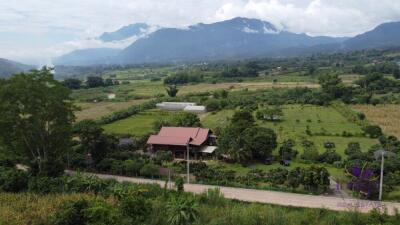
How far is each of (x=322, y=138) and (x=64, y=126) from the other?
71.6 ft

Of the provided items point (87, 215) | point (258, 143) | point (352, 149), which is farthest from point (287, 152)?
point (87, 215)

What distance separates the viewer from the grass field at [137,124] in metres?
38.9

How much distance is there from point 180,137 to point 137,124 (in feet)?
43.0

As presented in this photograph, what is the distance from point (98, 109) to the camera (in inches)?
2160

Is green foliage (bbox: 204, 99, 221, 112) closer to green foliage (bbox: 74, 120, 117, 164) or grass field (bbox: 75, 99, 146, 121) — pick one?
grass field (bbox: 75, 99, 146, 121)

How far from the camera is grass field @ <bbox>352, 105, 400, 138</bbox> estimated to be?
37938 mm

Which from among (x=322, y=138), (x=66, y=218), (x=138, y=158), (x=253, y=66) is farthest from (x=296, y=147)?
(x=253, y=66)

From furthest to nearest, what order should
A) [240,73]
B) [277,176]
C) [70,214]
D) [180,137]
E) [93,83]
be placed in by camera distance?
[240,73], [93,83], [180,137], [277,176], [70,214]

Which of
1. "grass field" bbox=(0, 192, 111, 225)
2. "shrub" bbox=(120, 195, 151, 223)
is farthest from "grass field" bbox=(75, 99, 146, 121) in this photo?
"shrub" bbox=(120, 195, 151, 223)

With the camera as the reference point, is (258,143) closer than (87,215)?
No

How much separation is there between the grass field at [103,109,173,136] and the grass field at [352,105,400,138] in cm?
2251

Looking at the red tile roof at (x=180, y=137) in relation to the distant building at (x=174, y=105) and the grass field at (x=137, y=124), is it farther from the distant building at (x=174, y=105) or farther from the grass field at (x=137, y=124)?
the distant building at (x=174, y=105)

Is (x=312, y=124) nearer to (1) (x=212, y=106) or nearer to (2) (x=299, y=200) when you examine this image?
(1) (x=212, y=106)

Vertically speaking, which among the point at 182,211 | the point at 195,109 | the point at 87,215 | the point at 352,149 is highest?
the point at 182,211
